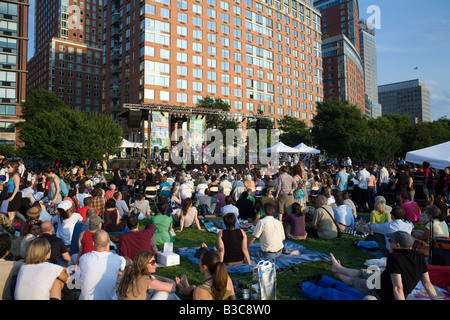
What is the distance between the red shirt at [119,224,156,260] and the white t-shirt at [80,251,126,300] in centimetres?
146

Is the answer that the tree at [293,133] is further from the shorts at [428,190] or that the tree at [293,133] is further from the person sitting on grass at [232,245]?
the person sitting on grass at [232,245]

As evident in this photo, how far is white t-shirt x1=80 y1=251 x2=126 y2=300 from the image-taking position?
3688mm

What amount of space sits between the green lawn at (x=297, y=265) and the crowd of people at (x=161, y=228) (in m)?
0.39

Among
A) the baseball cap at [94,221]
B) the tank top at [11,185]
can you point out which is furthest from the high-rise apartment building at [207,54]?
the baseball cap at [94,221]

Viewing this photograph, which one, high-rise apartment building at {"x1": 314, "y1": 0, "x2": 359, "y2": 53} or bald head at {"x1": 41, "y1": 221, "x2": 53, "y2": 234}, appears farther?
high-rise apartment building at {"x1": 314, "y1": 0, "x2": 359, "y2": 53}

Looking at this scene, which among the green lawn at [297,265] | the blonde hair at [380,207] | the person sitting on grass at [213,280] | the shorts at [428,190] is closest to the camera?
the person sitting on grass at [213,280]

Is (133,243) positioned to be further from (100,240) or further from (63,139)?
(63,139)

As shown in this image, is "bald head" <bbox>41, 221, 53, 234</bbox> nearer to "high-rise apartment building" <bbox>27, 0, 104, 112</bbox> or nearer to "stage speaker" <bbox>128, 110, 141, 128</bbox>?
"stage speaker" <bbox>128, 110, 141, 128</bbox>

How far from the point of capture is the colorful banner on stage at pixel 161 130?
3566 cm

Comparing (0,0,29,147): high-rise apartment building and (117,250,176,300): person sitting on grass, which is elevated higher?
(0,0,29,147): high-rise apartment building

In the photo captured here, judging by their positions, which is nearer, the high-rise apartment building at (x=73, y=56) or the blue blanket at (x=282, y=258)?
the blue blanket at (x=282, y=258)

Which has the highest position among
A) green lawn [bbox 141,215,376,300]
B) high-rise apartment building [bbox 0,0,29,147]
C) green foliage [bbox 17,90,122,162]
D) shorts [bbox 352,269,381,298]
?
high-rise apartment building [bbox 0,0,29,147]

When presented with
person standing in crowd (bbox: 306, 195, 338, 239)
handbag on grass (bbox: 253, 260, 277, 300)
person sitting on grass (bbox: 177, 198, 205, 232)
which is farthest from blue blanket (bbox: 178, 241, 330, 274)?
person sitting on grass (bbox: 177, 198, 205, 232)
